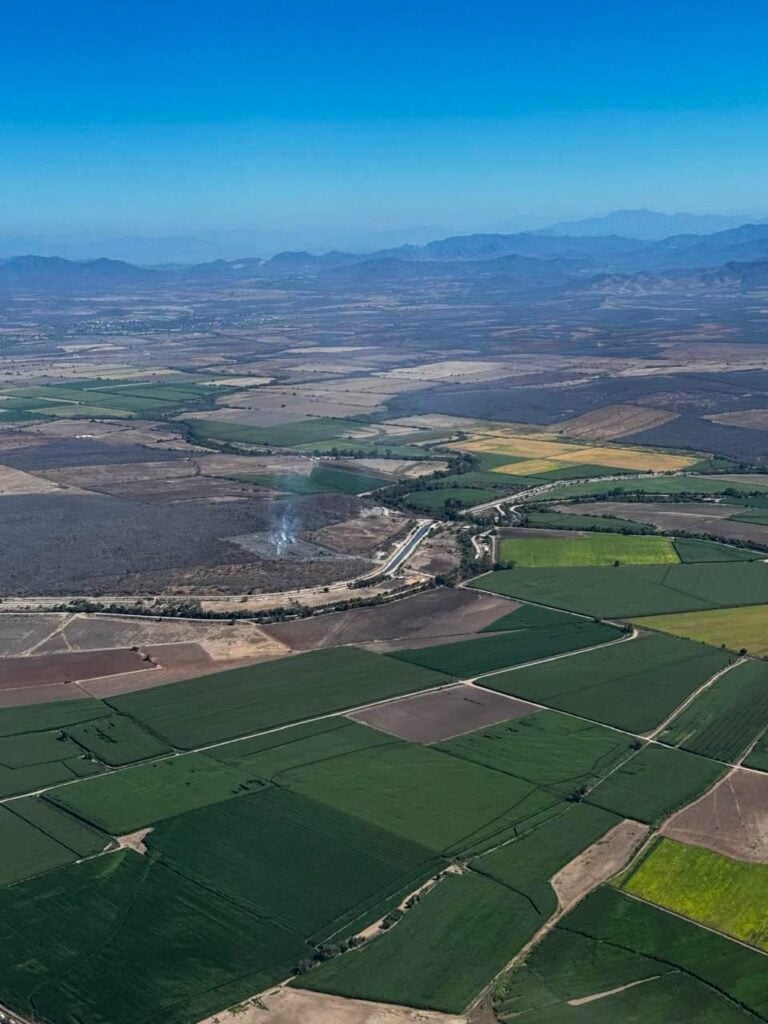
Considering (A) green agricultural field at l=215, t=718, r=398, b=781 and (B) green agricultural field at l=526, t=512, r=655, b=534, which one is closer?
(A) green agricultural field at l=215, t=718, r=398, b=781

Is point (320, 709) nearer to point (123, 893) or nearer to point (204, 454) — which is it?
point (123, 893)

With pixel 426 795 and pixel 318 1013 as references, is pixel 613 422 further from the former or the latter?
pixel 318 1013

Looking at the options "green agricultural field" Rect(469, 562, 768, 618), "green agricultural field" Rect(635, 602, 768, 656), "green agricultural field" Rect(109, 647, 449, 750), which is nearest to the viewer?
"green agricultural field" Rect(109, 647, 449, 750)

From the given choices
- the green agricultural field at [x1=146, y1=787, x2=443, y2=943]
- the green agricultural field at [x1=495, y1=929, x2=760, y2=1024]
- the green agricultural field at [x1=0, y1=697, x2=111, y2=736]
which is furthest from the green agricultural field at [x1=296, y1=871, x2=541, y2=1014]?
the green agricultural field at [x1=0, y1=697, x2=111, y2=736]

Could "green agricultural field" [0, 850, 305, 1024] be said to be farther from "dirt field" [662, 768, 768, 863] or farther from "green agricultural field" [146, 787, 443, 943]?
"dirt field" [662, 768, 768, 863]

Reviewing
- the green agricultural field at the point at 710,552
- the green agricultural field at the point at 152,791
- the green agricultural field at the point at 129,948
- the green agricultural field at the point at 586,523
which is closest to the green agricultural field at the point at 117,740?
the green agricultural field at the point at 152,791

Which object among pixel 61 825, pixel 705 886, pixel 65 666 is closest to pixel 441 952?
pixel 705 886

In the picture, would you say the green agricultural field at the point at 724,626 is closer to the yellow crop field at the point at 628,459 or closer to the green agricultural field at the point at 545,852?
the green agricultural field at the point at 545,852
